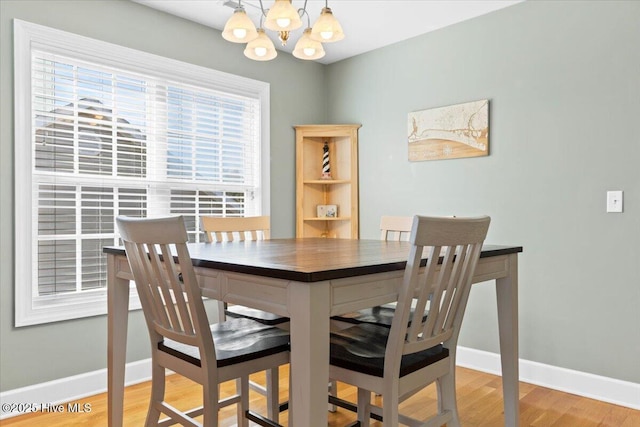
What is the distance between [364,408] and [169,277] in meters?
0.97

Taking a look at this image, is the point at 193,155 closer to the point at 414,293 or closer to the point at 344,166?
the point at 344,166

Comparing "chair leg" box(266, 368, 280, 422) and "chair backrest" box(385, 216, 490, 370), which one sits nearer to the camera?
"chair backrest" box(385, 216, 490, 370)

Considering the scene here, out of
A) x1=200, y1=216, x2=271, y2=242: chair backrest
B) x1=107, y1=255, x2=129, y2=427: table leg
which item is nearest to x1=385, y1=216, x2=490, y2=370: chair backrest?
x1=107, y1=255, x2=129, y2=427: table leg

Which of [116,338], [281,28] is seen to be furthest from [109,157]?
[281,28]

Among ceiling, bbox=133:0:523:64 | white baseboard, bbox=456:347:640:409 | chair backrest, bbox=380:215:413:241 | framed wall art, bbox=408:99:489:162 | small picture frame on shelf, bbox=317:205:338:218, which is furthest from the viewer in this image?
small picture frame on shelf, bbox=317:205:338:218

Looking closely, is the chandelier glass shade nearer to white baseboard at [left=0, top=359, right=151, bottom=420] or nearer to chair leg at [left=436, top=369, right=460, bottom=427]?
chair leg at [left=436, top=369, right=460, bottom=427]

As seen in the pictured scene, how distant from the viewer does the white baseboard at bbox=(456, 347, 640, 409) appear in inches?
102

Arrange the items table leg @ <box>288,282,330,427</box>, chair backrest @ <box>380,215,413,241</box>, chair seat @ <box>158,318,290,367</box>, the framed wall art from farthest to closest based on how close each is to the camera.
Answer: the framed wall art → chair backrest @ <box>380,215,413,241</box> → chair seat @ <box>158,318,290,367</box> → table leg @ <box>288,282,330,427</box>

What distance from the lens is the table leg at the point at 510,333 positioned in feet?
6.61

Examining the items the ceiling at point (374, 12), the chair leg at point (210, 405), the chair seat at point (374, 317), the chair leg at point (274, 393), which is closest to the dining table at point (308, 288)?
the chair leg at point (210, 405)

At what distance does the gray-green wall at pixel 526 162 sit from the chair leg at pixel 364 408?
1.57 meters

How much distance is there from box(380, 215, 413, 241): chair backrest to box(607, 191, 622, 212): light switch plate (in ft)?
3.67

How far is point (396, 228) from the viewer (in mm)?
2736

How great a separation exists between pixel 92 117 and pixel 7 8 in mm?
678
